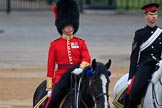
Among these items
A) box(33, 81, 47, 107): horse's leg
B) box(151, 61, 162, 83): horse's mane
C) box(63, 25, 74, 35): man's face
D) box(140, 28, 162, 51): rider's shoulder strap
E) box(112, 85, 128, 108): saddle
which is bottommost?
box(112, 85, 128, 108): saddle

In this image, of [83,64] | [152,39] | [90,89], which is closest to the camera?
[90,89]

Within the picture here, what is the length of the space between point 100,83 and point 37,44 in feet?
57.9

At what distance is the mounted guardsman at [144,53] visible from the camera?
1044 centimetres

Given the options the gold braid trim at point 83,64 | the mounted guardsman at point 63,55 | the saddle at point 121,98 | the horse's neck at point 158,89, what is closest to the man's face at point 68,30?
the mounted guardsman at point 63,55

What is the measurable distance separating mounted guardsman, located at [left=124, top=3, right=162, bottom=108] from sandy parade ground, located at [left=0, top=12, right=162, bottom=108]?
4.61m

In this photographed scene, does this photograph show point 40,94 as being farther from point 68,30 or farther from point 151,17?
point 151,17

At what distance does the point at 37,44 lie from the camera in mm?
26109

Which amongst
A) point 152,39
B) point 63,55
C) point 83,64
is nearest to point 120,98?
point 152,39

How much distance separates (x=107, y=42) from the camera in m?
27.2

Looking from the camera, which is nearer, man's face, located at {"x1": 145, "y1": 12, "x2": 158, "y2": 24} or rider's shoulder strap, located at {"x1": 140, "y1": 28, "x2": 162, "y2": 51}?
man's face, located at {"x1": 145, "y1": 12, "x2": 158, "y2": 24}

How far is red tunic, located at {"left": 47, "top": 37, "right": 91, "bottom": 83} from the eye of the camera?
9.77 meters

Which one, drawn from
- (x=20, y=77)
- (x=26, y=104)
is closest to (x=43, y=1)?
(x=20, y=77)

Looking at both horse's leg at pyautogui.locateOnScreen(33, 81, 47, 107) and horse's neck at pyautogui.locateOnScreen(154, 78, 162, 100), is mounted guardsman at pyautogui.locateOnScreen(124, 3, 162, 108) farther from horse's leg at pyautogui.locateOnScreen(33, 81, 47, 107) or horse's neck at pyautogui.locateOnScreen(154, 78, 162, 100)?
horse's leg at pyautogui.locateOnScreen(33, 81, 47, 107)

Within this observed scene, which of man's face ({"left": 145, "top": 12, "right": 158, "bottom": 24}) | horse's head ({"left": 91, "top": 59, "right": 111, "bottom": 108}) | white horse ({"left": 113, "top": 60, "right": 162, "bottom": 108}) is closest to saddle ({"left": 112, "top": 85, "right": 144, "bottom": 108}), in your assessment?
white horse ({"left": 113, "top": 60, "right": 162, "bottom": 108})
